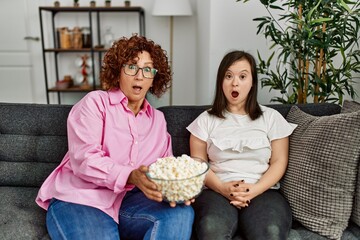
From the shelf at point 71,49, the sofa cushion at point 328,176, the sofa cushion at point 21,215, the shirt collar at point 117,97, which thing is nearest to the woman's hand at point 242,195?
the sofa cushion at point 328,176

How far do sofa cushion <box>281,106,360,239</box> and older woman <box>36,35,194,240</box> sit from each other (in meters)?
0.47

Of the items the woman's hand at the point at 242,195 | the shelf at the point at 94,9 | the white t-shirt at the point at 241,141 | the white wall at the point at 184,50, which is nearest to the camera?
the woman's hand at the point at 242,195

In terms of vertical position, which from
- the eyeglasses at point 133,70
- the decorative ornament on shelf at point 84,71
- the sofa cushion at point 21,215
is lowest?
the sofa cushion at point 21,215

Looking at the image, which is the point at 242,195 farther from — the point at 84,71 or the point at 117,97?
the point at 84,71

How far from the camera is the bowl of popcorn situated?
3.97 feet

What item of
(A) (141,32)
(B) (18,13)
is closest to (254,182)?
(A) (141,32)

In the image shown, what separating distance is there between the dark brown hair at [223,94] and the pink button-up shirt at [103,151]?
30 centimetres

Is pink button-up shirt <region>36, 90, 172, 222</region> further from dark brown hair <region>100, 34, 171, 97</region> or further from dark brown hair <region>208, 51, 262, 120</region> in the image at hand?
dark brown hair <region>208, 51, 262, 120</region>

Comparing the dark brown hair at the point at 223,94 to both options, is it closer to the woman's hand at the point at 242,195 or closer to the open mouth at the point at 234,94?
the open mouth at the point at 234,94

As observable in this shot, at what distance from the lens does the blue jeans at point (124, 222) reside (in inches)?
51.0

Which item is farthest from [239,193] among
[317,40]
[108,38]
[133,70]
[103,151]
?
[108,38]

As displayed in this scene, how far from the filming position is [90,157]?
1366 mm

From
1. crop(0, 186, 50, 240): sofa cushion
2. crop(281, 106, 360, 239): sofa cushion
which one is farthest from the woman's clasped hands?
crop(0, 186, 50, 240): sofa cushion

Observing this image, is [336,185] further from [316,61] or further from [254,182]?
[316,61]
